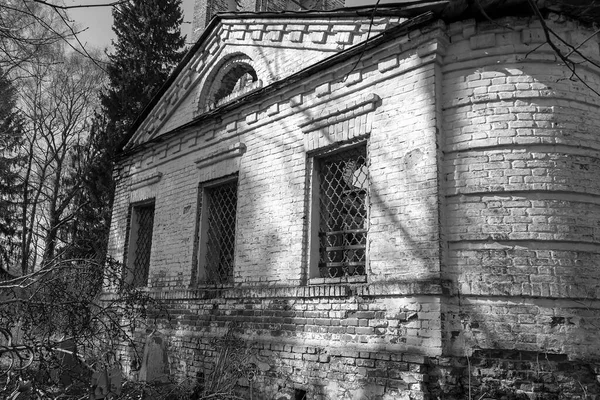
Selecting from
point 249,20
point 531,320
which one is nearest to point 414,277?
point 531,320

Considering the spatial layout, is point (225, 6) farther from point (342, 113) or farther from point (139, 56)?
point (342, 113)

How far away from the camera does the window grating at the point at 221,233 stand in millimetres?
7289

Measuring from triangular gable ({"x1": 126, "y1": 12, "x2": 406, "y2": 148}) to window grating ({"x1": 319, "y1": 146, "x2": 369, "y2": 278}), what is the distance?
1.46 m

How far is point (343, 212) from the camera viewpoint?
230 inches

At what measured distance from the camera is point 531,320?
165 inches

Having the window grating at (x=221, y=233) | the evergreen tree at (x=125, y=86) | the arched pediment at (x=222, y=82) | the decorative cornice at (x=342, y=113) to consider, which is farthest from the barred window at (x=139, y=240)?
the evergreen tree at (x=125, y=86)

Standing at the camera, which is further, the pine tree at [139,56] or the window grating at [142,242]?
the pine tree at [139,56]

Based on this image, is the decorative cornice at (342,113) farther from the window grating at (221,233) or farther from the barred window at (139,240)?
the barred window at (139,240)

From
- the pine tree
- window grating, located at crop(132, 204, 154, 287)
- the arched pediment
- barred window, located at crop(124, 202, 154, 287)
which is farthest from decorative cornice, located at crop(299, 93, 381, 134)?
the pine tree

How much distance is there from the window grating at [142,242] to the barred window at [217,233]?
2093 mm

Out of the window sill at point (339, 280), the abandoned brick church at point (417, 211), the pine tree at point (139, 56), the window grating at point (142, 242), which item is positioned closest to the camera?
the abandoned brick church at point (417, 211)

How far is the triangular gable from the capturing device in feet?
19.9

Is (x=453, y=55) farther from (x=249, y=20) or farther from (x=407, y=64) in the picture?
(x=249, y=20)

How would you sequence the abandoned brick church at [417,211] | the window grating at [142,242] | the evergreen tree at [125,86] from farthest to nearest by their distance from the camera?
the evergreen tree at [125,86]
the window grating at [142,242]
the abandoned brick church at [417,211]
